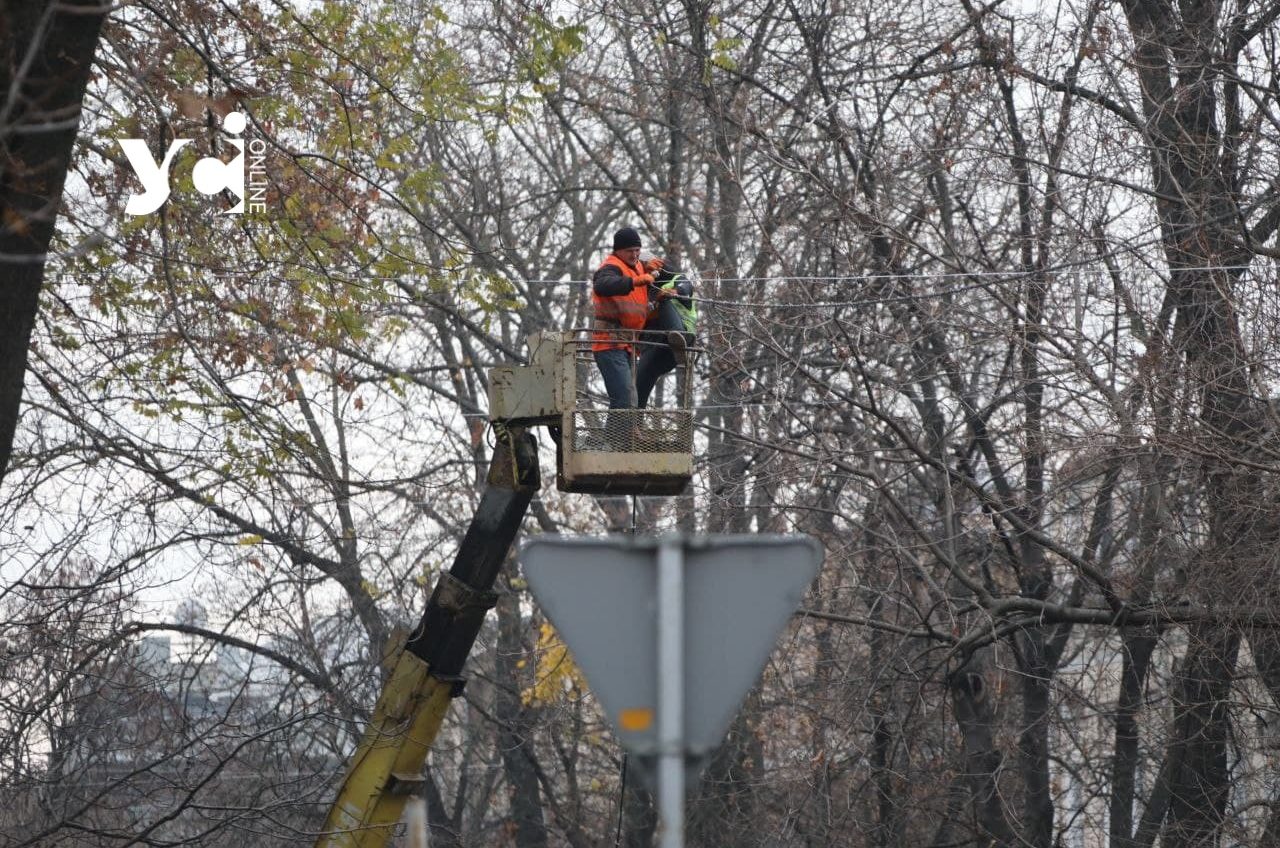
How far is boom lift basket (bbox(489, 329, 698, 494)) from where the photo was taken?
9.60 meters

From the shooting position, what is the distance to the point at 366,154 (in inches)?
672

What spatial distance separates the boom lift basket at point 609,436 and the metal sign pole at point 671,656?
529 centimetres

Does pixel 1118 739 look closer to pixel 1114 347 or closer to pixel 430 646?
pixel 1114 347

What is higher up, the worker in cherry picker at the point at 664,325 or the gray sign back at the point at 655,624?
the worker in cherry picker at the point at 664,325

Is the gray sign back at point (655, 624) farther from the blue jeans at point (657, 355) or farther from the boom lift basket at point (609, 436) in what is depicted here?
the blue jeans at point (657, 355)

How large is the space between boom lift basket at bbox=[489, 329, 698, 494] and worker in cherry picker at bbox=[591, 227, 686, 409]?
145 mm

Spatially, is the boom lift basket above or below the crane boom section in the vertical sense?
above

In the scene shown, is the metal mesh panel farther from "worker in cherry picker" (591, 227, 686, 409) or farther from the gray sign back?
the gray sign back

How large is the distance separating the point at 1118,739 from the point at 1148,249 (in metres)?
4.77

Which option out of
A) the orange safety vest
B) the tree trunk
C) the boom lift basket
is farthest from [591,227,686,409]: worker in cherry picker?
the tree trunk

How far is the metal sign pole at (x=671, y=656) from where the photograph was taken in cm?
409

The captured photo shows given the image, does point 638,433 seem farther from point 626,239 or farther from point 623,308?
point 626,239

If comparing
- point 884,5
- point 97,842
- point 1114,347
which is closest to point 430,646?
point 97,842

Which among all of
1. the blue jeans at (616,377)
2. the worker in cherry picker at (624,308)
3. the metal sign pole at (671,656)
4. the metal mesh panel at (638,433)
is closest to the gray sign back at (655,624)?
the metal sign pole at (671,656)
